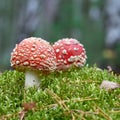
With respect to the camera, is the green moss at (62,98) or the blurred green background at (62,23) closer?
the green moss at (62,98)

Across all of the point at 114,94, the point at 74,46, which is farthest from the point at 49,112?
the point at 74,46

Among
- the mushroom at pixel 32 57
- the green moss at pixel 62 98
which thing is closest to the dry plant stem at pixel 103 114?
the green moss at pixel 62 98

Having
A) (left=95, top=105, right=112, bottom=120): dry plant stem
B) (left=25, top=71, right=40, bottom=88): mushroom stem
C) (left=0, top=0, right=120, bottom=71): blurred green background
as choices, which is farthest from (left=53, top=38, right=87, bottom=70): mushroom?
(left=0, top=0, right=120, bottom=71): blurred green background

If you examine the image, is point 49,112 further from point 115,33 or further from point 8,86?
point 115,33

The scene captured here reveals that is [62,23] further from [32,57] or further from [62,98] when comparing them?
[62,98]

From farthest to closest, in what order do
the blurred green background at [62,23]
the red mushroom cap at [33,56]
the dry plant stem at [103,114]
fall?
the blurred green background at [62,23] → the red mushroom cap at [33,56] → the dry plant stem at [103,114]

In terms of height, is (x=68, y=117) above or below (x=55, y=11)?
below

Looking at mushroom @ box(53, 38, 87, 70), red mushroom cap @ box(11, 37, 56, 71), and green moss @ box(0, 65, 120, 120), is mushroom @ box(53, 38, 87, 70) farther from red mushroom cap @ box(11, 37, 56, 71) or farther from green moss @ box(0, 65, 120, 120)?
red mushroom cap @ box(11, 37, 56, 71)

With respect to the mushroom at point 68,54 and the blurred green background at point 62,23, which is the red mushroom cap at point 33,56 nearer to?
the mushroom at point 68,54
